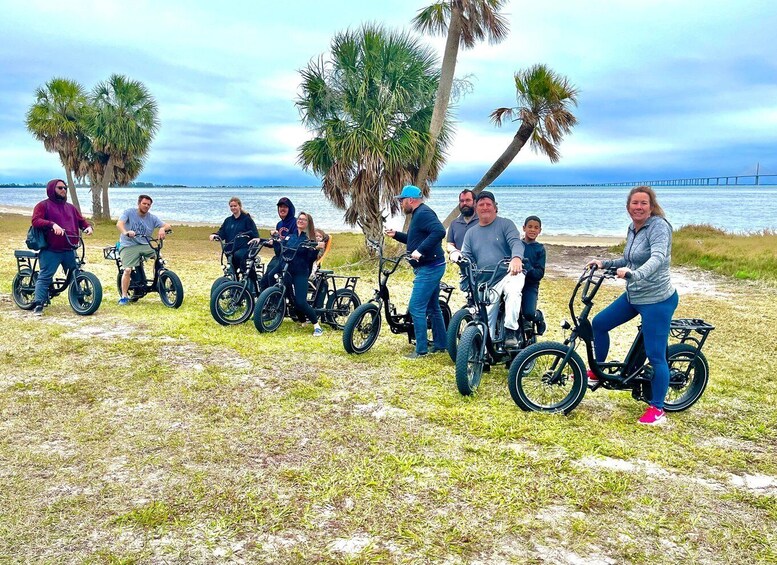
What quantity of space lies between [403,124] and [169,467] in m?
12.5

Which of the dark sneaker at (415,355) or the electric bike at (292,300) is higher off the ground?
the electric bike at (292,300)

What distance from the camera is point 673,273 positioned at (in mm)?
15086

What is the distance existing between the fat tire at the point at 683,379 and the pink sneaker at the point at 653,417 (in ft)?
0.98

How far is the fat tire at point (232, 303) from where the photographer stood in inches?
313

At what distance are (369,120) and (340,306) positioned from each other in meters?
7.52

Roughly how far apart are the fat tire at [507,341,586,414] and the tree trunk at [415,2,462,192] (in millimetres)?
10487

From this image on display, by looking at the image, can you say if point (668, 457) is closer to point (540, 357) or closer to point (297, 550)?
point (540, 357)

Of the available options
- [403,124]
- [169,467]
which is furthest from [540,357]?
[403,124]

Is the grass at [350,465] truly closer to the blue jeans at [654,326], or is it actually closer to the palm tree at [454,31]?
the blue jeans at [654,326]

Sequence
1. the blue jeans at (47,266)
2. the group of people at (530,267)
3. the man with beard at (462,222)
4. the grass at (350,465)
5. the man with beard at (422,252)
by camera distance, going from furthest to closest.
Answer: the blue jeans at (47,266) < the man with beard at (462,222) < the man with beard at (422,252) < the group of people at (530,267) < the grass at (350,465)

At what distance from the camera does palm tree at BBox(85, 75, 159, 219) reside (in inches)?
1282

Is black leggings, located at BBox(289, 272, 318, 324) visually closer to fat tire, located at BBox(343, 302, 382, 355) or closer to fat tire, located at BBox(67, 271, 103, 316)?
fat tire, located at BBox(343, 302, 382, 355)

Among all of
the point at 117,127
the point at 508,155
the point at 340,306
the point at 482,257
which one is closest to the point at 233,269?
the point at 340,306

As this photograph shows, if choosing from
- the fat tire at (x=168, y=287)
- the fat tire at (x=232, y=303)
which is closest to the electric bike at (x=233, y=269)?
the fat tire at (x=232, y=303)
